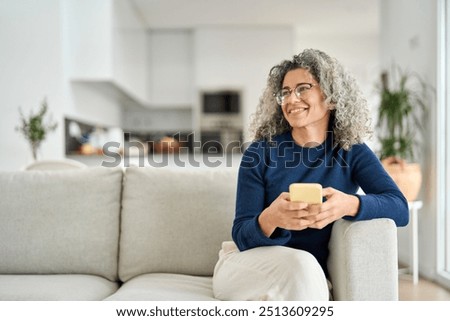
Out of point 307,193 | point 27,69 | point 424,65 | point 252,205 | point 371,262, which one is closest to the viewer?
point 307,193

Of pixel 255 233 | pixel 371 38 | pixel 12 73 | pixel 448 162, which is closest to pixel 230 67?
pixel 371 38

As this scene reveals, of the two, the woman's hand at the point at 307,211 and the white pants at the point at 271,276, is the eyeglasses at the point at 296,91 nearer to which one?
the woman's hand at the point at 307,211

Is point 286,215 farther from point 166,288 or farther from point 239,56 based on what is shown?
point 239,56

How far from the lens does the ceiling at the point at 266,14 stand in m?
5.56

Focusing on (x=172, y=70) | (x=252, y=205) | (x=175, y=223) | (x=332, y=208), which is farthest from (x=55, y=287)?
(x=172, y=70)

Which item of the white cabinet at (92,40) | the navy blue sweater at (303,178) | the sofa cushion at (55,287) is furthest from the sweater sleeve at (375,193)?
the white cabinet at (92,40)

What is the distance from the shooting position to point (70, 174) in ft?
6.26

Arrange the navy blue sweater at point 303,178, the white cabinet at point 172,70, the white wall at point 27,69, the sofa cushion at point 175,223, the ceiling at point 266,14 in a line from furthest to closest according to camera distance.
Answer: the white cabinet at point 172,70 < the ceiling at point 266,14 < the white wall at point 27,69 < the sofa cushion at point 175,223 < the navy blue sweater at point 303,178

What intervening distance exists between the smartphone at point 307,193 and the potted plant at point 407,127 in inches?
79.7

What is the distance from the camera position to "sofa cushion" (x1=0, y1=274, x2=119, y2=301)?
1.56 metres

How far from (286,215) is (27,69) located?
3.32m

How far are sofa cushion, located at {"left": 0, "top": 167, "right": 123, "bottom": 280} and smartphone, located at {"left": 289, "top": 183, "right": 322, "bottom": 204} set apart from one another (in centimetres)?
85

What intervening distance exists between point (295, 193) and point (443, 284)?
1965 mm

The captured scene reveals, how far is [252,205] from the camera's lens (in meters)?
1.48
